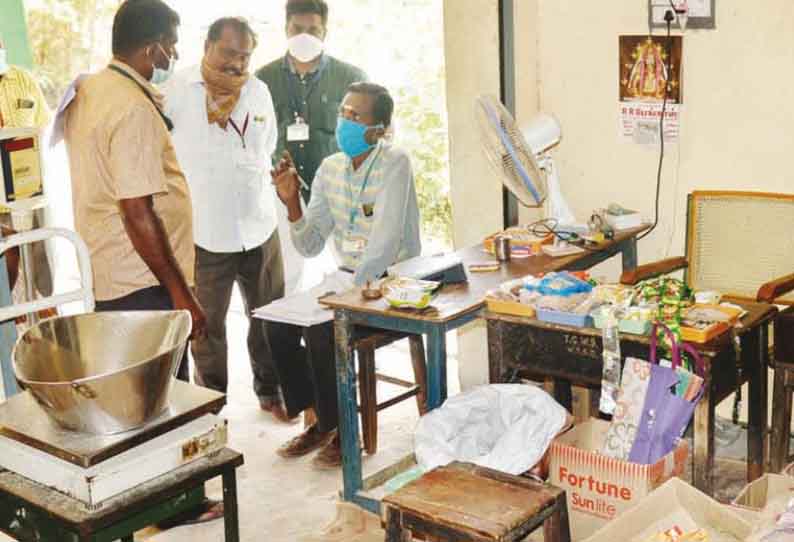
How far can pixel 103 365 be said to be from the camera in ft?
9.72

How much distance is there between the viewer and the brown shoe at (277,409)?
514 centimetres

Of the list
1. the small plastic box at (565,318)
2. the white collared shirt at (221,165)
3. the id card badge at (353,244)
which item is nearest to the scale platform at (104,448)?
the small plastic box at (565,318)

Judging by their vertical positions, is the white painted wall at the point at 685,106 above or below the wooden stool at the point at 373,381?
above

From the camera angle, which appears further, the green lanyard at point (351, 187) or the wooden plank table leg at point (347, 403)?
the green lanyard at point (351, 187)

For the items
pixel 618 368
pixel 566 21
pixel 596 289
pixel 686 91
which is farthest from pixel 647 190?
pixel 618 368

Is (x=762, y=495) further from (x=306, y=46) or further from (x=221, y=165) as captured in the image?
(x=306, y=46)

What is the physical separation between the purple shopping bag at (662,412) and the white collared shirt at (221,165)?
2.23m

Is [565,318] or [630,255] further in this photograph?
[630,255]

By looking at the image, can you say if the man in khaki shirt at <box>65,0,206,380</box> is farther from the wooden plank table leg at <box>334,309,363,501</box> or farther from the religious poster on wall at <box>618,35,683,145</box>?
the religious poster on wall at <box>618,35,683,145</box>

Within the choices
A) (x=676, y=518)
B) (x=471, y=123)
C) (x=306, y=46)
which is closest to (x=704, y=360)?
(x=676, y=518)

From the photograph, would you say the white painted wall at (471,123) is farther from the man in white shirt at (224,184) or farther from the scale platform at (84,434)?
the scale platform at (84,434)

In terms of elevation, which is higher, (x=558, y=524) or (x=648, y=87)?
(x=648, y=87)

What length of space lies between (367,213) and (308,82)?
142 centimetres

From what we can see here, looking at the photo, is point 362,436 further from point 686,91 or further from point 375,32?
point 375,32
